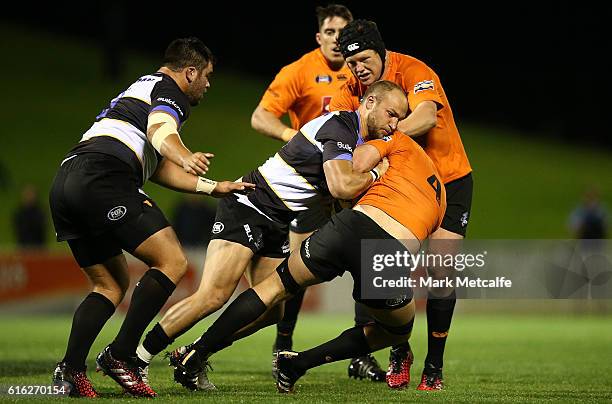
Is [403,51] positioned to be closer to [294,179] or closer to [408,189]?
[294,179]

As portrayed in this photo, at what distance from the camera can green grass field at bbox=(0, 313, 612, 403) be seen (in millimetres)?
6570

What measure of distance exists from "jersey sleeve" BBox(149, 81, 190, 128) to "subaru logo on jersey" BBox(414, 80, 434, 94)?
1.72 metres

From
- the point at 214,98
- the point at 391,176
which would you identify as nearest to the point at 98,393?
the point at 391,176

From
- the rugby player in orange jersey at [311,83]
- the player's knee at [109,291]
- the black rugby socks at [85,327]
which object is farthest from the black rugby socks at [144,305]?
the rugby player in orange jersey at [311,83]

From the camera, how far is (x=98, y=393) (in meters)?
6.44

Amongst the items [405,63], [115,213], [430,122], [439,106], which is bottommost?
[115,213]

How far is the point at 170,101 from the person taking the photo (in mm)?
6504

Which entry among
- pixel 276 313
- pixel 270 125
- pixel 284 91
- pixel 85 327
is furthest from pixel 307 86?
pixel 85 327

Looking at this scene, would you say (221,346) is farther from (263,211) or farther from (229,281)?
(263,211)

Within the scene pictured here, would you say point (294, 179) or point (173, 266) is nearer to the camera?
point (173, 266)

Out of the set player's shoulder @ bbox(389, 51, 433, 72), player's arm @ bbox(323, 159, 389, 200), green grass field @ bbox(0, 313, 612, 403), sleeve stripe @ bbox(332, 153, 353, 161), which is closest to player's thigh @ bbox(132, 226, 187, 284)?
green grass field @ bbox(0, 313, 612, 403)

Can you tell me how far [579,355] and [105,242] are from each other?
5750 mm

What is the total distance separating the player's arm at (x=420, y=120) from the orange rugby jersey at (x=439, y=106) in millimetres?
167

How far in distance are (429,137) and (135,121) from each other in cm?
225
